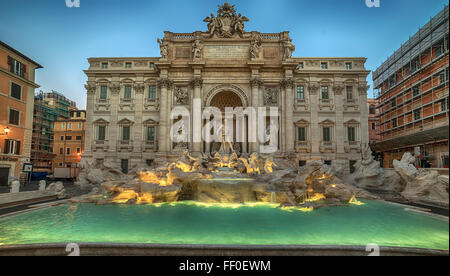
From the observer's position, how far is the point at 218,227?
6.73m

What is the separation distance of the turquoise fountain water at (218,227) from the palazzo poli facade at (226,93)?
12.7m

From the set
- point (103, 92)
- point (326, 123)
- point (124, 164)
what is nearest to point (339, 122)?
point (326, 123)

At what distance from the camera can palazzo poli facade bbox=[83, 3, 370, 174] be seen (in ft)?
72.8

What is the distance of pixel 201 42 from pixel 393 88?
21.3 metres

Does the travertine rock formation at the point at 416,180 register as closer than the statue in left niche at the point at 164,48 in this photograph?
Yes

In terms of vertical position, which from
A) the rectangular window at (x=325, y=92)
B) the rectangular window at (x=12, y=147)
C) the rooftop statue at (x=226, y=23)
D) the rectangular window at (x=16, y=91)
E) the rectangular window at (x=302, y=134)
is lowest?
the rectangular window at (x=12, y=147)

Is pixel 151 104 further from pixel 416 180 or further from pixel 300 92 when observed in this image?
pixel 416 180

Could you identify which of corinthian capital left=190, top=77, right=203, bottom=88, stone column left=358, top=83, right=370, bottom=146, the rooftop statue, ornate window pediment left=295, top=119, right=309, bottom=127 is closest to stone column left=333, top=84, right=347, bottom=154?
stone column left=358, top=83, right=370, bottom=146

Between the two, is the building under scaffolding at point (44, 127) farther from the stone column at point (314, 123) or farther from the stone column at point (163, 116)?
the stone column at point (314, 123)

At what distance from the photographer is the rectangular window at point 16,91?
17.8m

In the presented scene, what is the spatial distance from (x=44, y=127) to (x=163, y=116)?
2712 cm

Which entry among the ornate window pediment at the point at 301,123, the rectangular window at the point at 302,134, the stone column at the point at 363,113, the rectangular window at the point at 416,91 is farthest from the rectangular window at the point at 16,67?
the rectangular window at the point at 416,91

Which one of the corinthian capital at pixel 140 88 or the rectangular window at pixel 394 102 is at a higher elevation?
the corinthian capital at pixel 140 88

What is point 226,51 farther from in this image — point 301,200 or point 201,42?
point 301,200
